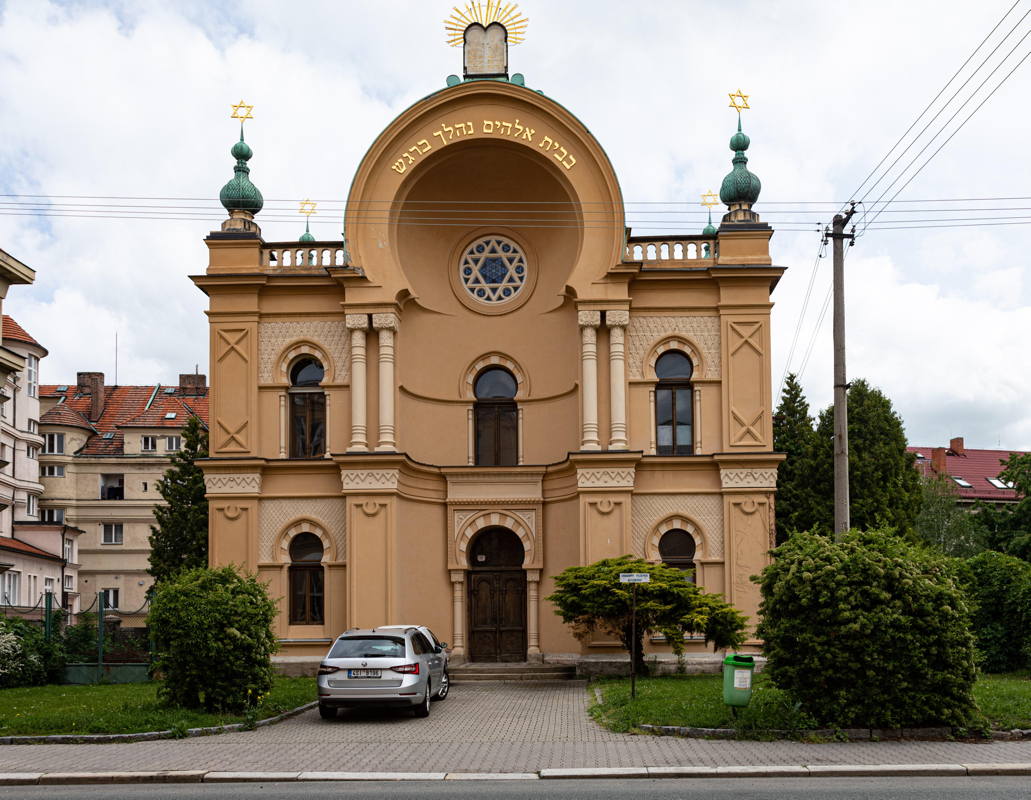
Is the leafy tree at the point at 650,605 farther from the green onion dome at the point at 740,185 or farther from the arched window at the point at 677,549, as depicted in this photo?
the green onion dome at the point at 740,185

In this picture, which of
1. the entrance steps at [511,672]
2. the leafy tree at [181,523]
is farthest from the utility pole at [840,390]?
the leafy tree at [181,523]

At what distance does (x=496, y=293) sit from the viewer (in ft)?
102

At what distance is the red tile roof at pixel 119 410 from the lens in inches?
2496

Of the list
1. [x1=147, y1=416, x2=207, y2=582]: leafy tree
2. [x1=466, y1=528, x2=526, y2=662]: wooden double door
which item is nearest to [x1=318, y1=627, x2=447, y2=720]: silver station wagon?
[x1=466, y1=528, x2=526, y2=662]: wooden double door

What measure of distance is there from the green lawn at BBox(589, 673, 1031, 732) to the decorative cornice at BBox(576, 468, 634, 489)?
260 inches

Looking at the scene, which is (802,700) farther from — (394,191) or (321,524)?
(394,191)

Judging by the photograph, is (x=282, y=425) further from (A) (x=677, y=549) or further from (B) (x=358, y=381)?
(A) (x=677, y=549)

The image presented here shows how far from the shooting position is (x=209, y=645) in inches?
715

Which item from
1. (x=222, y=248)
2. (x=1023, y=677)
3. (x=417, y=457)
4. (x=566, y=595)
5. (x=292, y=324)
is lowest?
(x=1023, y=677)

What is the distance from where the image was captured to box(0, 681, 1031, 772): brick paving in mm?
14141

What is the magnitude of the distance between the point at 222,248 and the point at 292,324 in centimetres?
259

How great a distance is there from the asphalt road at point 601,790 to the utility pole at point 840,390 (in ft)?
23.8

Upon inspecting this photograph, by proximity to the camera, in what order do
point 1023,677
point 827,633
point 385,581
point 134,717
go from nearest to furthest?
point 827,633 → point 134,717 → point 1023,677 → point 385,581

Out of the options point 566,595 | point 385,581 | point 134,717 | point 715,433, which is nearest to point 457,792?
point 134,717
